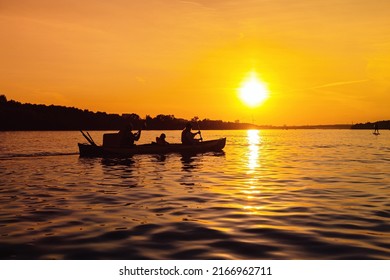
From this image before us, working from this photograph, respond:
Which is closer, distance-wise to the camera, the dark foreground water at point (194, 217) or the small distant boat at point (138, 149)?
the dark foreground water at point (194, 217)

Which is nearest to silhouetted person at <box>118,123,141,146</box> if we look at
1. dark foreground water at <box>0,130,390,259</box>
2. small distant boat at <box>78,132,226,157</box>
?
small distant boat at <box>78,132,226,157</box>

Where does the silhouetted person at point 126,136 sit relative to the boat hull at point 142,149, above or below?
above

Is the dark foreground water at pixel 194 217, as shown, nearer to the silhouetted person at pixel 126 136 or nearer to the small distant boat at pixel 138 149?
the small distant boat at pixel 138 149

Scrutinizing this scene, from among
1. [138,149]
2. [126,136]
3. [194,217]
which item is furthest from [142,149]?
[194,217]

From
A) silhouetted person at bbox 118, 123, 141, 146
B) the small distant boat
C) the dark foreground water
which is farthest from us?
silhouetted person at bbox 118, 123, 141, 146

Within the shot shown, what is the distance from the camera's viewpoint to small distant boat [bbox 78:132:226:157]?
1216 inches

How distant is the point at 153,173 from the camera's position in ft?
70.9

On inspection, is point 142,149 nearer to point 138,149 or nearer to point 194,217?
point 138,149

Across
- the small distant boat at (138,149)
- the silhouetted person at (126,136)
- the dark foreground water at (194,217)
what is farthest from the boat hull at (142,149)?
the dark foreground water at (194,217)

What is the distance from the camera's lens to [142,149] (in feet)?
107

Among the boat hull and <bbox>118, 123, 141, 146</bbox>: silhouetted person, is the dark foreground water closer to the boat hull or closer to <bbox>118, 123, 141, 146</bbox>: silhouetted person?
the boat hull

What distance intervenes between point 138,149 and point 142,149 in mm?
404

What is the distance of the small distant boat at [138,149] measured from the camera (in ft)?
101

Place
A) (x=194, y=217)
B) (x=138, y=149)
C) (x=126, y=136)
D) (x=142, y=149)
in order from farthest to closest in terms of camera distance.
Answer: (x=142, y=149), (x=138, y=149), (x=126, y=136), (x=194, y=217)
